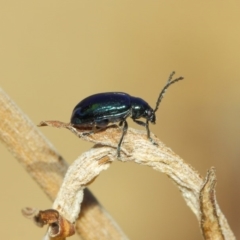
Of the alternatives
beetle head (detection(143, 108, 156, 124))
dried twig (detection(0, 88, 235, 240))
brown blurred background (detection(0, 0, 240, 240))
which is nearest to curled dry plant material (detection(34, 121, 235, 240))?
dried twig (detection(0, 88, 235, 240))

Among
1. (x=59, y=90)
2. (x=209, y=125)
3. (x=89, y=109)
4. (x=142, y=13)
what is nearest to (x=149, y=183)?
(x=209, y=125)

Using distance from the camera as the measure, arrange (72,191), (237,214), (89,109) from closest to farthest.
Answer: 1. (72,191)
2. (89,109)
3. (237,214)

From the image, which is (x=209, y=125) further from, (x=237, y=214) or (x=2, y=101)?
(x=2, y=101)

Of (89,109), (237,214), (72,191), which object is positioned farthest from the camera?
(237,214)

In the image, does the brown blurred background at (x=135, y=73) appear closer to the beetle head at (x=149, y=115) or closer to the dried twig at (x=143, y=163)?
the beetle head at (x=149, y=115)

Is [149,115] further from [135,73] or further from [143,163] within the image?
[135,73]

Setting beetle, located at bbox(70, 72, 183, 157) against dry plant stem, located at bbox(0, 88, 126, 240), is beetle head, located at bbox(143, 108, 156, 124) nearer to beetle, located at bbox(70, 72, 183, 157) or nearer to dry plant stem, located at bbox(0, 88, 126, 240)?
beetle, located at bbox(70, 72, 183, 157)
